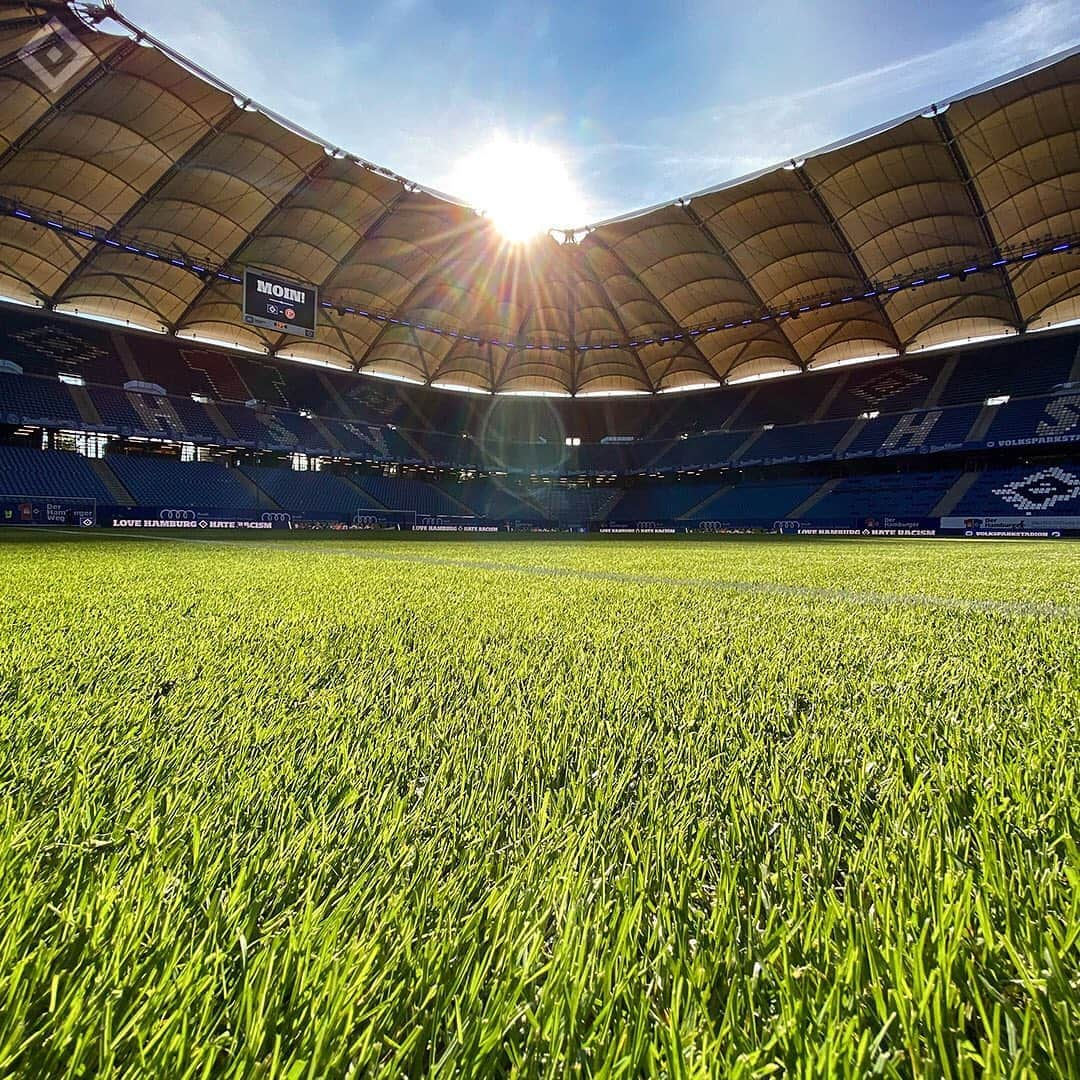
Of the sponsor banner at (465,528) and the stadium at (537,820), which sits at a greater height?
the stadium at (537,820)

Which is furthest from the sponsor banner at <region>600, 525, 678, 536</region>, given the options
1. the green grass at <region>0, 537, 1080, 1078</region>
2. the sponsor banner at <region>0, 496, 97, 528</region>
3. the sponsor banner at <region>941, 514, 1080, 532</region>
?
the green grass at <region>0, 537, 1080, 1078</region>

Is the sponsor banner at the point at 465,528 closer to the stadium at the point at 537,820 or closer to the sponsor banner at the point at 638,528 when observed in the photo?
the sponsor banner at the point at 638,528

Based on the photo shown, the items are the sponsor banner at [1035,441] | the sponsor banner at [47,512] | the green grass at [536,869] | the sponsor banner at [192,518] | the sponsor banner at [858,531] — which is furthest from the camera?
the sponsor banner at [858,531]

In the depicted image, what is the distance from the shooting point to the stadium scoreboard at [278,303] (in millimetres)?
19562

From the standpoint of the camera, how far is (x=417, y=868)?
0.71 m

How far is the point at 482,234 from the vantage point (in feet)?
92.6

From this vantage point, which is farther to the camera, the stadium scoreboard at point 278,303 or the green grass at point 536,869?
the stadium scoreboard at point 278,303

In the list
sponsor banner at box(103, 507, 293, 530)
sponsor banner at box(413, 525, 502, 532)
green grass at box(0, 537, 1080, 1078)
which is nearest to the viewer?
green grass at box(0, 537, 1080, 1078)

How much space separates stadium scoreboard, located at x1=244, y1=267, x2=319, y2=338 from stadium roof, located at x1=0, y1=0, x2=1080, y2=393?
558 cm

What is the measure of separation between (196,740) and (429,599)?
7.86 feet

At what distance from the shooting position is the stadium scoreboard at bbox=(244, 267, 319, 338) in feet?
64.2

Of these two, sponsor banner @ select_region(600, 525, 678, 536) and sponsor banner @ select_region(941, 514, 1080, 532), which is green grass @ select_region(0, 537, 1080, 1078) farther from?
sponsor banner @ select_region(600, 525, 678, 536)

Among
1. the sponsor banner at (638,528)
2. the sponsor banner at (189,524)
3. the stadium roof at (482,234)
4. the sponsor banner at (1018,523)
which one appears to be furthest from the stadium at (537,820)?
the sponsor banner at (638,528)

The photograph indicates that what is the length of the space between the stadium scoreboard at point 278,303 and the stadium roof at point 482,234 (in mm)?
5576
